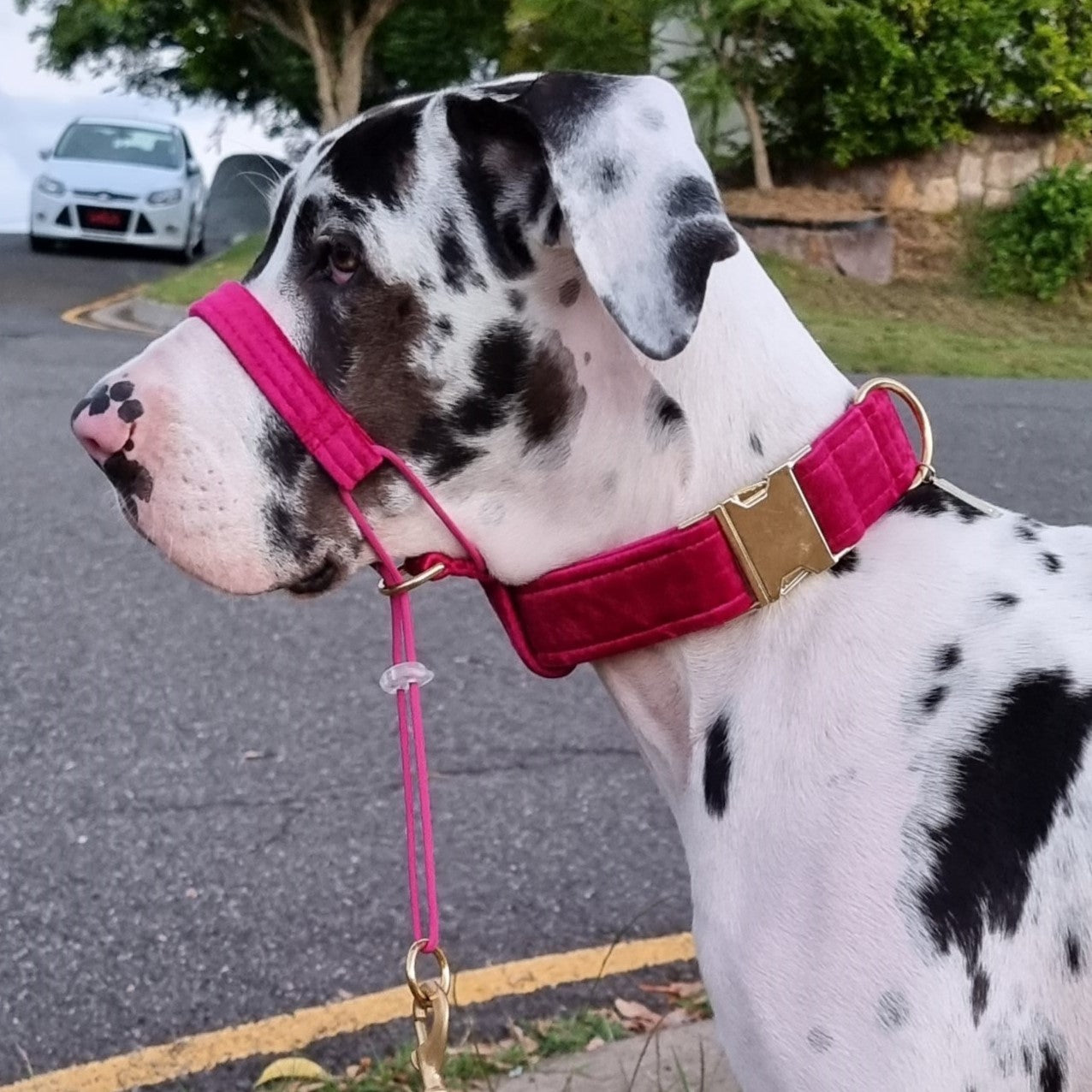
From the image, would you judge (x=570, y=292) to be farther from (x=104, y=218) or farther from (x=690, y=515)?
(x=104, y=218)

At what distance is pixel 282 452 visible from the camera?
183 centimetres

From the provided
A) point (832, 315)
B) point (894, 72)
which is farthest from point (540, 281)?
point (894, 72)

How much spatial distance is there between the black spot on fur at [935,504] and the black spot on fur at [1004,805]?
28 cm

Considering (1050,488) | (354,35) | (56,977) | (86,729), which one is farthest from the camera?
(354,35)

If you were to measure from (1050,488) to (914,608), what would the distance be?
5607 millimetres

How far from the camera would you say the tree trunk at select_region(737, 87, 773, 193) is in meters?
14.4

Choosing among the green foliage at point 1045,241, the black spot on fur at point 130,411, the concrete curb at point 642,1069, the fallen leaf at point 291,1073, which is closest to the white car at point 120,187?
the green foliage at point 1045,241

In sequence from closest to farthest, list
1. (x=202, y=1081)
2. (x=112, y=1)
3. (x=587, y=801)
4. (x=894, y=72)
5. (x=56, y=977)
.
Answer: (x=202, y=1081) < (x=56, y=977) < (x=587, y=801) < (x=894, y=72) < (x=112, y=1)

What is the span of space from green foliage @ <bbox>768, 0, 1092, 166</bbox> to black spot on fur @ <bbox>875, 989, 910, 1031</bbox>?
44.1 feet

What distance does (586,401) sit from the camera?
1814 mm

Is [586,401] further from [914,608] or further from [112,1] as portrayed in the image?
[112,1]

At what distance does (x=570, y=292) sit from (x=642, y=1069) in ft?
5.48

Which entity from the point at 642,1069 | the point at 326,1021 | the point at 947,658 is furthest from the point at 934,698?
the point at 326,1021

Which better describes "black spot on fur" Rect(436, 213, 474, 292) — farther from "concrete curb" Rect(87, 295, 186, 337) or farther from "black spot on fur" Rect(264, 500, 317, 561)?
"concrete curb" Rect(87, 295, 186, 337)
